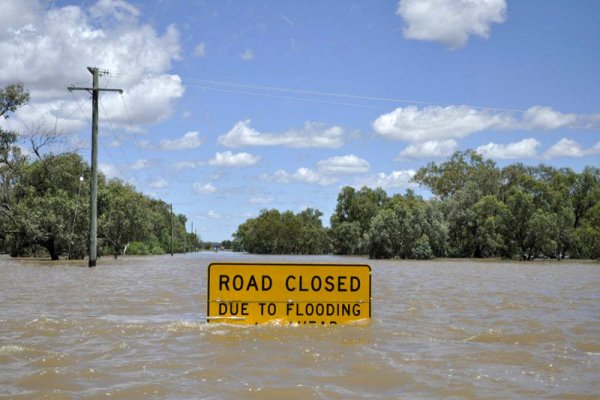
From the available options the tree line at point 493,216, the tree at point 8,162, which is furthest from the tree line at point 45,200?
the tree line at point 493,216

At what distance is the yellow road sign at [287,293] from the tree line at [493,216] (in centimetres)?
6372

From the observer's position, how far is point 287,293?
1058 centimetres

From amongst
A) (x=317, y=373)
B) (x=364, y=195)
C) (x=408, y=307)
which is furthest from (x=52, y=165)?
(x=364, y=195)

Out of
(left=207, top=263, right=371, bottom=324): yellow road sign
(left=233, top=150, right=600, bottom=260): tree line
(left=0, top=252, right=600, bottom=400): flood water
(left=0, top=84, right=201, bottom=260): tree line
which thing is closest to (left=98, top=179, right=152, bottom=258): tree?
(left=0, top=84, right=201, bottom=260): tree line

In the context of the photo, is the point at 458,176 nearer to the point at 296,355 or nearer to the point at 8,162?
the point at 8,162

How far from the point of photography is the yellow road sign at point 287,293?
34.2 feet

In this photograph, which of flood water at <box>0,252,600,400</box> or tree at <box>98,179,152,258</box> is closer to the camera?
flood water at <box>0,252,600,400</box>

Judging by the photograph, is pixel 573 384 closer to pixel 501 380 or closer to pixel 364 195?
pixel 501 380

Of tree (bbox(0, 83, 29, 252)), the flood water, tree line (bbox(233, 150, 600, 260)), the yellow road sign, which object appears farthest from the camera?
tree line (bbox(233, 150, 600, 260))

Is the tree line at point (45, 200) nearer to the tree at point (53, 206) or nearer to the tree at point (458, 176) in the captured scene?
the tree at point (53, 206)

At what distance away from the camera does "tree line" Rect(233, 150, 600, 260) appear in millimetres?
73312

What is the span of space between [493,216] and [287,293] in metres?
70.6

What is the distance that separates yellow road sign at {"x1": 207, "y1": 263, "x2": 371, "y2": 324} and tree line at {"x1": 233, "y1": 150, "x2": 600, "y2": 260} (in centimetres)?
6372

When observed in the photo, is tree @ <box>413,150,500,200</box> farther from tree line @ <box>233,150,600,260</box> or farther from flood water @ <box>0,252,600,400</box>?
flood water @ <box>0,252,600,400</box>
